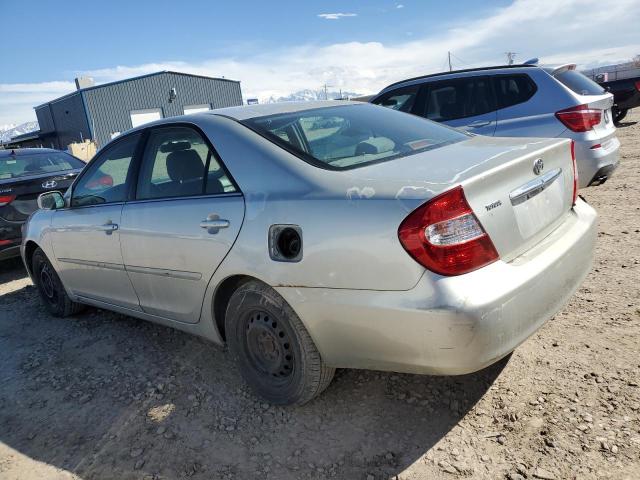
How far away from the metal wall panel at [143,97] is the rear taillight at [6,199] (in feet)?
91.8

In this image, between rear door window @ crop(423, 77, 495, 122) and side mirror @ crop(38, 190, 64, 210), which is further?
rear door window @ crop(423, 77, 495, 122)

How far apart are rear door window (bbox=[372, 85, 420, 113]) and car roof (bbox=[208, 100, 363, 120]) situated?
3.15 meters

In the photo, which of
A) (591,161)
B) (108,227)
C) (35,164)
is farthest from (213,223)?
(35,164)

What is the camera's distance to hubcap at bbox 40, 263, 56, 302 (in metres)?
4.47

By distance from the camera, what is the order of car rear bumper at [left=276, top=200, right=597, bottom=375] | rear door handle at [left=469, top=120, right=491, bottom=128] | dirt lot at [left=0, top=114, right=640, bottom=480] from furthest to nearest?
1. rear door handle at [left=469, top=120, right=491, bottom=128]
2. dirt lot at [left=0, top=114, right=640, bottom=480]
3. car rear bumper at [left=276, top=200, right=597, bottom=375]

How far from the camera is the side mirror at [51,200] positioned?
3998mm

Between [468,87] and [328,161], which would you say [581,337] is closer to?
[328,161]

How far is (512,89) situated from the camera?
5523 millimetres

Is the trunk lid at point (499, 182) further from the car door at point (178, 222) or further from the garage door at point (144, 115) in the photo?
the garage door at point (144, 115)

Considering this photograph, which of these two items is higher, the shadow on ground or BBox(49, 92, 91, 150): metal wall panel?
BBox(49, 92, 91, 150): metal wall panel

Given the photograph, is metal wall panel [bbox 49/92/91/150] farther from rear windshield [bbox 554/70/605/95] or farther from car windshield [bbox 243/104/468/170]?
car windshield [bbox 243/104/468/170]

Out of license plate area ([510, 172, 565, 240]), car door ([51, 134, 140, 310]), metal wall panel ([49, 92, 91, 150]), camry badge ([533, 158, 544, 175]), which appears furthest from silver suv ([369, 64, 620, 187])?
metal wall panel ([49, 92, 91, 150])

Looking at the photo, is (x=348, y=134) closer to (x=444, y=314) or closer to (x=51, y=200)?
(x=444, y=314)

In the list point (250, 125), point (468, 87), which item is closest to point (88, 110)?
point (468, 87)
